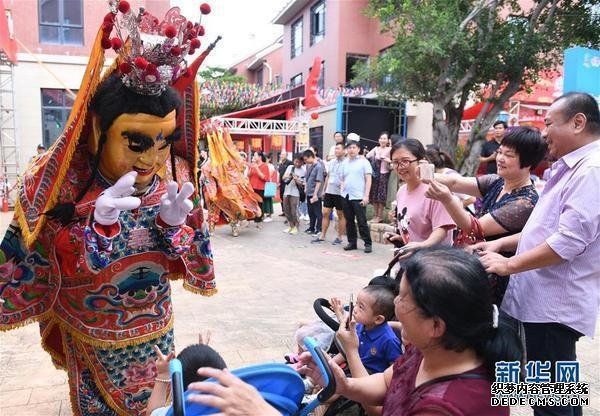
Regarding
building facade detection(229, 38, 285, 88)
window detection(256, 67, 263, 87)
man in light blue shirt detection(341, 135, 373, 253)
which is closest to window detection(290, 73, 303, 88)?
building facade detection(229, 38, 285, 88)

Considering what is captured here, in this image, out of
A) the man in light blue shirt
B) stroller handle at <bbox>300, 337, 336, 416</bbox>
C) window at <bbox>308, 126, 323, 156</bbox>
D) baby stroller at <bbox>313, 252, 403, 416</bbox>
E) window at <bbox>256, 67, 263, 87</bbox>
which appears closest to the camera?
stroller handle at <bbox>300, 337, 336, 416</bbox>

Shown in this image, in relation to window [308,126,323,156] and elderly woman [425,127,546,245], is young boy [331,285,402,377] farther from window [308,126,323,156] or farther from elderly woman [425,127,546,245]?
window [308,126,323,156]

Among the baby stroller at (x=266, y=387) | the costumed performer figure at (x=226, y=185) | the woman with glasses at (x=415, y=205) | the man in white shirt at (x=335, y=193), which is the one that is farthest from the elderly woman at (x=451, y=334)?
the costumed performer figure at (x=226, y=185)

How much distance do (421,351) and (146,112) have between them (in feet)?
4.31

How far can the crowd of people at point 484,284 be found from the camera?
125 cm

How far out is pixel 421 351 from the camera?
4.52ft

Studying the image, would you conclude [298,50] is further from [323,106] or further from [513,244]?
[513,244]

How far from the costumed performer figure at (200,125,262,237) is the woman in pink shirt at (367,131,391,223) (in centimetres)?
207

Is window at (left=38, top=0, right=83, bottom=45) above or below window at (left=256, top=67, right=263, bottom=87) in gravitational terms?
below

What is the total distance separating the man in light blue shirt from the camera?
708 cm

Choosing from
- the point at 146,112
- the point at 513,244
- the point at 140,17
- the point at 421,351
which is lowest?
the point at 421,351

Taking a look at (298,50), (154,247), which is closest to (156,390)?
(154,247)

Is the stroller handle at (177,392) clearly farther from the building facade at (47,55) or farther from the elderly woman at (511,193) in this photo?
the building facade at (47,55)

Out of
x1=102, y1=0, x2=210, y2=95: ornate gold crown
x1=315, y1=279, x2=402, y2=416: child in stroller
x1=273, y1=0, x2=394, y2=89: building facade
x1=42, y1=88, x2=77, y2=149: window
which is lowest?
x1=315, y1=279, x2=402, y2=416: child in stroller
